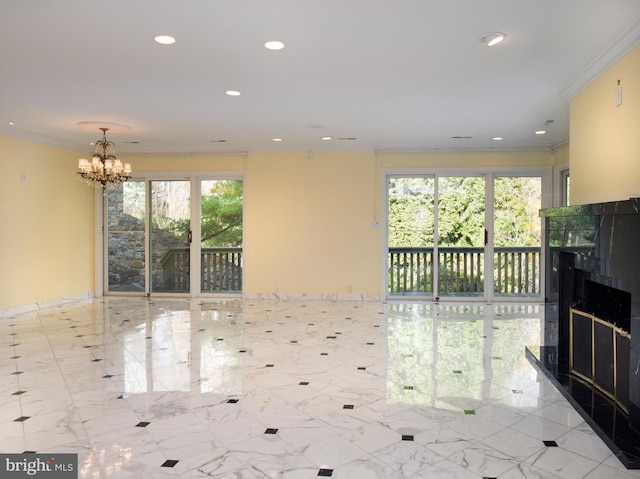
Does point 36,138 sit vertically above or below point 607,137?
above

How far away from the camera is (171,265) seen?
28.6 ft

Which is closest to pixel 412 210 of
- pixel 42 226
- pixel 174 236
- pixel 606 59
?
pixel 174 236

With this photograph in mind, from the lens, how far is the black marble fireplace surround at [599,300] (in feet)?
9.22

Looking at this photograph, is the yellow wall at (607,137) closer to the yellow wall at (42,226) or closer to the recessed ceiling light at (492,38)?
the recessed ceiling light at (492,38)

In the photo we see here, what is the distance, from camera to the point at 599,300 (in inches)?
151

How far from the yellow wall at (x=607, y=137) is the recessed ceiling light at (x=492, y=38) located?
0.90 meters

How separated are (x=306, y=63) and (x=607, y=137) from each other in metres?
2.48

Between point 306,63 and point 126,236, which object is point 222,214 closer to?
point 126,236

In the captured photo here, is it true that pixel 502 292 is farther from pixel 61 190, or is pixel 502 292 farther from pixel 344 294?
pixel 61 190

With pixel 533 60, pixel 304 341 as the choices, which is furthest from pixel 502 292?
pixel 533 60

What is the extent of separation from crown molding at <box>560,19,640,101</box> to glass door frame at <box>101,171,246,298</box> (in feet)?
18.2

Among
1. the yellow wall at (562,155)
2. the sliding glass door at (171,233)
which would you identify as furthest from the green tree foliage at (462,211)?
the sliding glass door at (171,233)

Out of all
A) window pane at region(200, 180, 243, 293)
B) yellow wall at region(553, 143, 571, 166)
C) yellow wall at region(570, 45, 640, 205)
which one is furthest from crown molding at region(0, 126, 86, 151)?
yellow wall at region(553, 143, 571, 166)

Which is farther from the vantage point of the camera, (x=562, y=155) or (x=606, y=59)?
(x=562, y=155)
